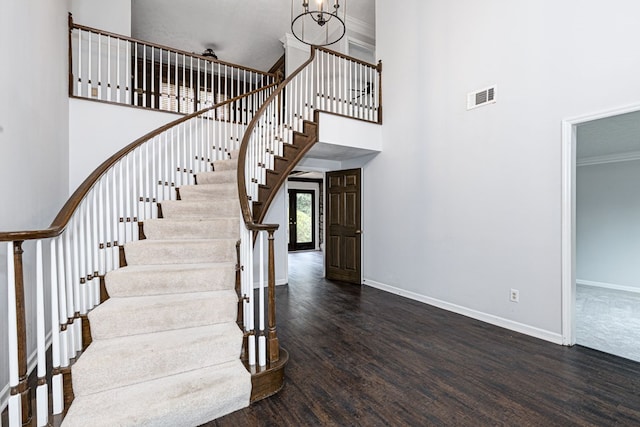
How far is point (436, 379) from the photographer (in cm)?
237

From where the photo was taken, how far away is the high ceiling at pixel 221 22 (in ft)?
17.4

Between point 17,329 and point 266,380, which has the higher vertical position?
point 17,329

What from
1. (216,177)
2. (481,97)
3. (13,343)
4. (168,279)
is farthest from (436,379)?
(216,177)

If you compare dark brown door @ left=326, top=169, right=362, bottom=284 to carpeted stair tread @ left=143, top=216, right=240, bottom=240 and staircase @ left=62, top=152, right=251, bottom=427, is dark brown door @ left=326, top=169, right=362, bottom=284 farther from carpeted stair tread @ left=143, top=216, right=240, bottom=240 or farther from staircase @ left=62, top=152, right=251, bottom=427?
staircase @ left=62, top=152, right=251, bottom=427

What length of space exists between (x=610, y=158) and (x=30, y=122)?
8001 mm

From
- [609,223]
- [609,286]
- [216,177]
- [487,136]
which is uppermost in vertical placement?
[487,136]

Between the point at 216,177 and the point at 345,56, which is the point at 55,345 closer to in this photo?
the point at 216,177

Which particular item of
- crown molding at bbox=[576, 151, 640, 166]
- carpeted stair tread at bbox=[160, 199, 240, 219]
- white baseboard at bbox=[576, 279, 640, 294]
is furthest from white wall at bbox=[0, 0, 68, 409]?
crown molding at bbox=[576, 151, 640, 166]

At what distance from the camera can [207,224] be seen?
3.32m

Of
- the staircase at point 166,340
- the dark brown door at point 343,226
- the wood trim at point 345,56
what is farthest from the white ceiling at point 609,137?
the staircase at point 166,340

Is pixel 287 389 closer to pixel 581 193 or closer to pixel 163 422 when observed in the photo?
pixel 163 422

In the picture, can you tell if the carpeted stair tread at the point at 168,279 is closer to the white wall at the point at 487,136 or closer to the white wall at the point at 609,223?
the white wall at the point at 487,136

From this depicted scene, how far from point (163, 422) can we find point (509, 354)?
2786mm

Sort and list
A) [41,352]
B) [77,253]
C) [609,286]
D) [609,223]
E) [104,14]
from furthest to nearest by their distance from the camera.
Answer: [609,223], [609,286], [104,14], [77,253], [41,352]
